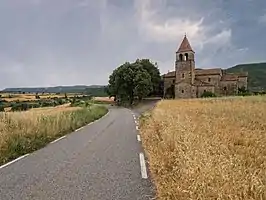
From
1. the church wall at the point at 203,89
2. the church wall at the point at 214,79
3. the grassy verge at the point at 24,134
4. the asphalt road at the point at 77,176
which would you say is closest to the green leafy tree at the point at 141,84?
the church wall at the point at 203,89

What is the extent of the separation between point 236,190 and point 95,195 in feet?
8.14

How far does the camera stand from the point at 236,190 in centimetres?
438

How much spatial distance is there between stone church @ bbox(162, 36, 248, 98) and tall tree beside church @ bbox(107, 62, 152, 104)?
16015 millimetres

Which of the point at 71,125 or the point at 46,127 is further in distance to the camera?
the point at 71,125

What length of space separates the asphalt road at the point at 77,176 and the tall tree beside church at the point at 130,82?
66.3m

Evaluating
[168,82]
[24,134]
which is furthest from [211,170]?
[168,82]

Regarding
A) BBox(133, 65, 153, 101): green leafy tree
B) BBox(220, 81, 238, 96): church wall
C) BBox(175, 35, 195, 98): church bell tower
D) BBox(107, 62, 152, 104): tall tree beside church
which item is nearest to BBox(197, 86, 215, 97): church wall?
BBox(175, 35, 195, 98): church bell tower

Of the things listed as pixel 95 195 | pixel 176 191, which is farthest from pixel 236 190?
pixel 95 195

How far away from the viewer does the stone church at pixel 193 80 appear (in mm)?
94938

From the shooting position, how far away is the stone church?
94.9 meters

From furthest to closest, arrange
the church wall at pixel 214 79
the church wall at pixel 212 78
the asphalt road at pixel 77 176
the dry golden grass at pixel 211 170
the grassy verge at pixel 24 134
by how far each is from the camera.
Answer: the church wall at pixel 212 78 < the church wall at pixel 214 79 < the grassy verge at pixel 24 134 < the asphalt road at pixel 77 176 < the dry golden grass at pixel 211 170

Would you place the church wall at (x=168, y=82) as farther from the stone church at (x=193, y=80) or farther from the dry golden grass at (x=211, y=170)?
the dry golden grass at (x=211, y=170)

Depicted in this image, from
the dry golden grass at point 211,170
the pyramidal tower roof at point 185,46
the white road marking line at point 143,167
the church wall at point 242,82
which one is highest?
the pyramidal tower roof at point 185,46

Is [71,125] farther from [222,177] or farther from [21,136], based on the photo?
[222,177]
